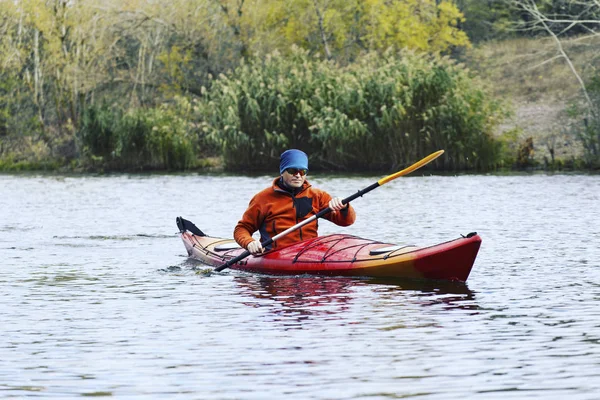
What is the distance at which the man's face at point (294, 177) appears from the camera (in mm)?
11414

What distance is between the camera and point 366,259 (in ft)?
36.7

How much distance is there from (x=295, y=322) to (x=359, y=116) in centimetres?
2273

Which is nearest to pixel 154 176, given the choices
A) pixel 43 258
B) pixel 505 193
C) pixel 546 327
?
pixel 505 193

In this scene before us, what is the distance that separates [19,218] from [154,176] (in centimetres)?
1195

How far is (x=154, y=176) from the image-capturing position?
104 feet

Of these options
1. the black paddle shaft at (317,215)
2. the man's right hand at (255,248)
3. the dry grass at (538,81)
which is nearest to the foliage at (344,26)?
the dry grass at (538,81)

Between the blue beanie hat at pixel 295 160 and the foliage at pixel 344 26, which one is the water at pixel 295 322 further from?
the foliage at pixel 344 26

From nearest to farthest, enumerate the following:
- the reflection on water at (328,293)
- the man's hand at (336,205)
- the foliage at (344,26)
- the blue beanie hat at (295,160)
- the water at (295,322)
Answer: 1. the water at (295,322)
2. the reflection on water at (328,293)
3. the man's hand at (336,205)
4. the blue beanie hat at (295,160)
5. the foliage at (344,26)

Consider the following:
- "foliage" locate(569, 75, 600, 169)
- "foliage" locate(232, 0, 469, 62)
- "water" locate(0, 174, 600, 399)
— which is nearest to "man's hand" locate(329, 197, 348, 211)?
"water" locate(0, 174, 600, 399)

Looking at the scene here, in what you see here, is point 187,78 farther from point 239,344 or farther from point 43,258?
point 239,344

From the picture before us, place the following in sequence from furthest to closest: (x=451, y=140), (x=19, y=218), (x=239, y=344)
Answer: (x=451, y=140) < (x=19, y=218) < (x=239, y=344)

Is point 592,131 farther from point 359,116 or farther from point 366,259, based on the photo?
point 366,259

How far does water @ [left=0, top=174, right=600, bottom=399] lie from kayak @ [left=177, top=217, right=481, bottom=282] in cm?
13

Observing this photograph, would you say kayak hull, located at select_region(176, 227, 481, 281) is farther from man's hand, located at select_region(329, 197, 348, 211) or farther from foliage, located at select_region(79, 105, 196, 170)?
foliage, located at select_region(79, 105, 196, 170)
